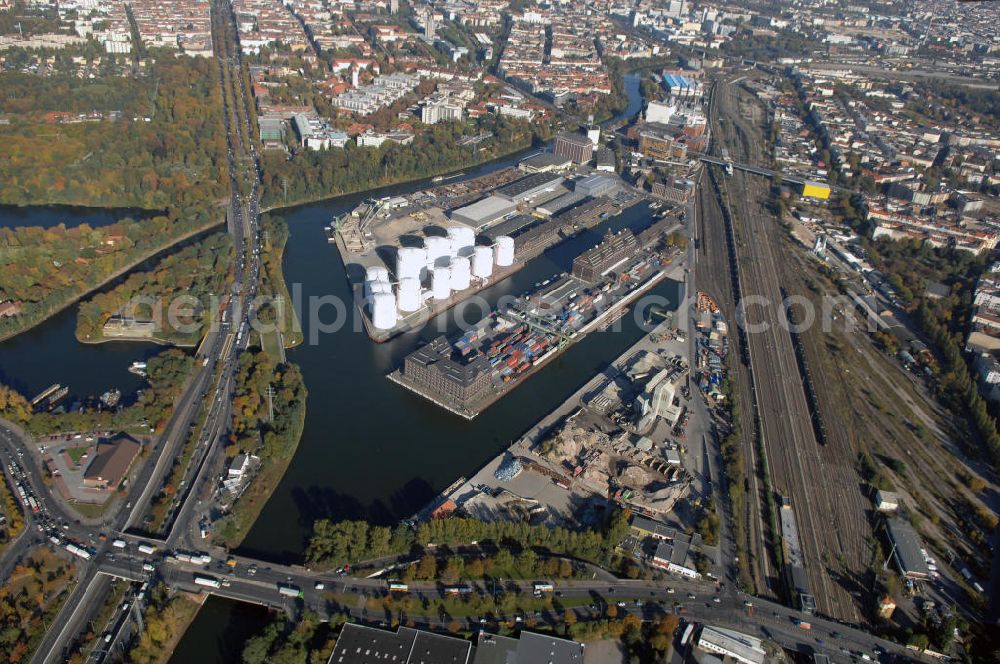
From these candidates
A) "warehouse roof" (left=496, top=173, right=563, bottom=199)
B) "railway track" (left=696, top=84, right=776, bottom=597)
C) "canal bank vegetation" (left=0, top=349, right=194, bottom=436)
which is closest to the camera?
"railway track" (left=696, top=84, right=776, bottom=597)

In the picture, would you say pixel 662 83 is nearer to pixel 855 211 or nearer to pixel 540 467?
pixel 855 211

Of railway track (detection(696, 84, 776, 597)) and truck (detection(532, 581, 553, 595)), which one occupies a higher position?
truck (detection(532, 581, 553, 595))

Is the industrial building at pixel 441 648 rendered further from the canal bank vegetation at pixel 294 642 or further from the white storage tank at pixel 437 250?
the white storage tank at pixel 437 250

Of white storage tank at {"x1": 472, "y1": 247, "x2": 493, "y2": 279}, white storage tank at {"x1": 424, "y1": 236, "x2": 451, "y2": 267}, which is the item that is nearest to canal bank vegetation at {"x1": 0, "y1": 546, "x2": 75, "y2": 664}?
white storage tank at {"x1": 424, "y1": 236, "x2": 451, "y2": 267}

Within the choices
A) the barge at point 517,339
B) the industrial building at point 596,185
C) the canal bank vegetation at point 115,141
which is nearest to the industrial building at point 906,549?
the barge at point 517,339

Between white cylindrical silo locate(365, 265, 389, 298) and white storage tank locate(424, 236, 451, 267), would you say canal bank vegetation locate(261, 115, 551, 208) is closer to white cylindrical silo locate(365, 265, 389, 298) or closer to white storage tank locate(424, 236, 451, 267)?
white storage tank locate(424, 236, 451, 267)

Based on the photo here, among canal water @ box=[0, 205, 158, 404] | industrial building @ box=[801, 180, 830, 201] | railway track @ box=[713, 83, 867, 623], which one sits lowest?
industrial building @ box=[801, 180, 830, 201]
